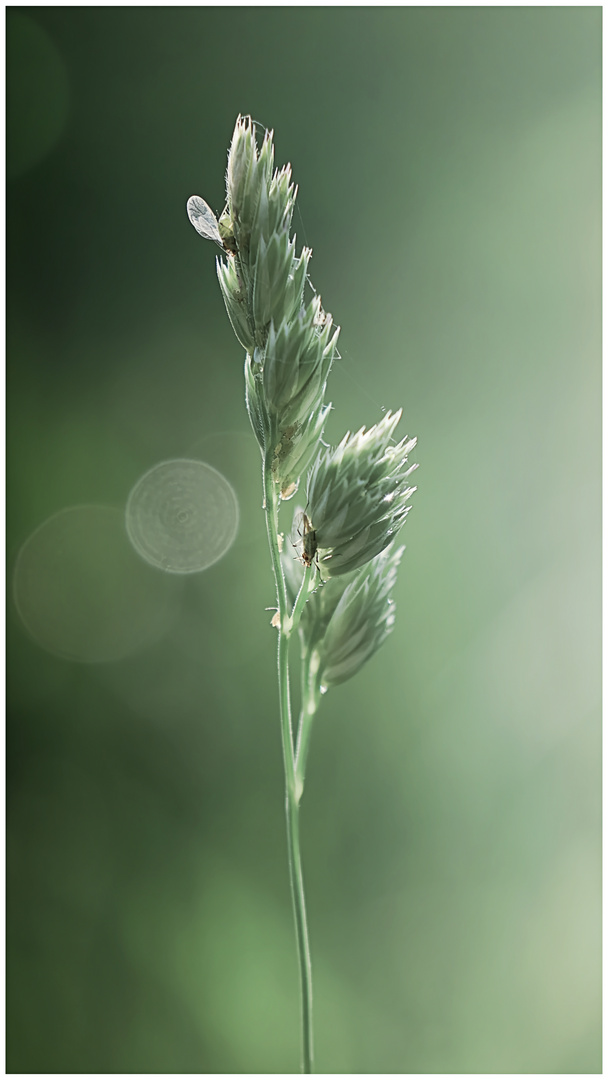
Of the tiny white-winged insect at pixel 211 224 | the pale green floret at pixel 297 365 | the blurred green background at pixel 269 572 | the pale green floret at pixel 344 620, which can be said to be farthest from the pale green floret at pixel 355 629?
the blurred green background at pixel 269 572

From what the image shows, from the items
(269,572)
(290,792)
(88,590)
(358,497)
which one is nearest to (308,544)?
(358,497)

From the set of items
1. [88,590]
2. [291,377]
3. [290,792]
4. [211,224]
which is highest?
[211,224]

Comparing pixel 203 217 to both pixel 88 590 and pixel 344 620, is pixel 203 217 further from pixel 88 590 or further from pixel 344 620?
pixel 88 590

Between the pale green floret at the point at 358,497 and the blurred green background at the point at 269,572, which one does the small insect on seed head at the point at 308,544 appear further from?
the blurred green background at the point at 269,572

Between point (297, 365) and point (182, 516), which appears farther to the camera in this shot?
point (182, 516)

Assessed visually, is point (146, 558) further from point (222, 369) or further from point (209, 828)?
point (209, 828)

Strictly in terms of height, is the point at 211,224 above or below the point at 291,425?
above

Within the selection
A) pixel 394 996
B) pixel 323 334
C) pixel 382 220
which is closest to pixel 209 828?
pixel 394 996

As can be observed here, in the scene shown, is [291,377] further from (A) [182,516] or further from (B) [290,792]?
(A) [182,516]
